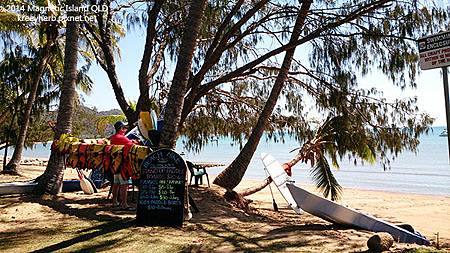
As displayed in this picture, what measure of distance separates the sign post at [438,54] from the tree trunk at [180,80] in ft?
11.0

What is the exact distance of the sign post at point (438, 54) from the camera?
439cm

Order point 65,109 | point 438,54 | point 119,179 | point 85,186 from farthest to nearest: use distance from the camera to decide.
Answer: point 85,186 → point 65,109 → point 119,179 → point 438,54

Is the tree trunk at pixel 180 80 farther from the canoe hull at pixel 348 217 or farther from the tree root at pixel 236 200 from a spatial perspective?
the tree root at pixel 236 200

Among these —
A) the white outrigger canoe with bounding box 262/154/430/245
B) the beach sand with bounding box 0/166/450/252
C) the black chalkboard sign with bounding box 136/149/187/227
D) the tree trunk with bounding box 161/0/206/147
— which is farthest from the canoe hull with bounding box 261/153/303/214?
the tree trunk with bounding box 161/0/206/147

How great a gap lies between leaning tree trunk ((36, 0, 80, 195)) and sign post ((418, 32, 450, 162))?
6382 mm

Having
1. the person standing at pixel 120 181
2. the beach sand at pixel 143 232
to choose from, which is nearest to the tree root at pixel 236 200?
the beach sand at pixel 143 232

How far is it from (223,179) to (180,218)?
4322mm

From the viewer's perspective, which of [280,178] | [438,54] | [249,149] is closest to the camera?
[438,54]

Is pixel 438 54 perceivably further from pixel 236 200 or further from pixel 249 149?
pixel 249 149

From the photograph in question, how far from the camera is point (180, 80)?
6.70 metres

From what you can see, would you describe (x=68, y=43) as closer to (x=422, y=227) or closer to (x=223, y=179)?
(x=223, y=179)

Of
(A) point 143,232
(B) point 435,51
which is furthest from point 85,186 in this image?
(B) point 435,51

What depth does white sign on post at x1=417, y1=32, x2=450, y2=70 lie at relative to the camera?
4387 millimetres

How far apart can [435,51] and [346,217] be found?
3.30 metres
